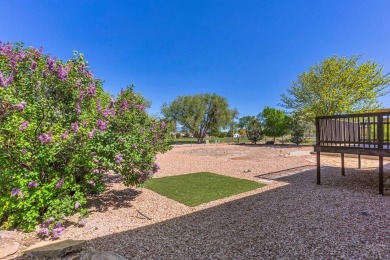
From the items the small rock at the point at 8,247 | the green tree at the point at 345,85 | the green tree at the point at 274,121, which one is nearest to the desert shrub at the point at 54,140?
the small rock at the point at 8,247

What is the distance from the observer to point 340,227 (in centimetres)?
313

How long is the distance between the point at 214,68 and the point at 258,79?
8.15 metres

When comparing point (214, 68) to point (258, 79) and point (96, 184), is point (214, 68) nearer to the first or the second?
point (258, 79)

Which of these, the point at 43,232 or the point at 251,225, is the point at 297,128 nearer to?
the point at 251,225

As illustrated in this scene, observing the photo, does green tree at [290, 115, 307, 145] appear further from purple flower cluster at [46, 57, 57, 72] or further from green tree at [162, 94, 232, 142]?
purple flower cluster at [46, 57, 57, 72]

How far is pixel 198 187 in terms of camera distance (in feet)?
20.3

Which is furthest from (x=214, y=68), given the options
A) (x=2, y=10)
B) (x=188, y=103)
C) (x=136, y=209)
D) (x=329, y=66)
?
(x=136, y=209)

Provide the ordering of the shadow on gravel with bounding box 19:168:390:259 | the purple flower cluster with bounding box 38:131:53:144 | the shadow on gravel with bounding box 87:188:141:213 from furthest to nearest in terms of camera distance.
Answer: the shadow on gravel with bounding box 87:188:141:213
the purple flower cluster with bounding box 38:131:53:144
the shadow on gravel with bounding box 19:168:390:259

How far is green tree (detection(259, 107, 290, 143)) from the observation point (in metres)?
23.9

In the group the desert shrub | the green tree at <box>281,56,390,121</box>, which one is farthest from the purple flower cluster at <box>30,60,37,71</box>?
the green tree at <box>281,56,390,121</box>

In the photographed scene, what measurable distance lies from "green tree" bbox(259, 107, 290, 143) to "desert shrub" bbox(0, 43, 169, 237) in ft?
73.1

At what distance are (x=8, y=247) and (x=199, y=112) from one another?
89.0 feet

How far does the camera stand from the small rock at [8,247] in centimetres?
265

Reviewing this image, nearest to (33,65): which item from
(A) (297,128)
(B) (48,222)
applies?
(B) (48,222)
